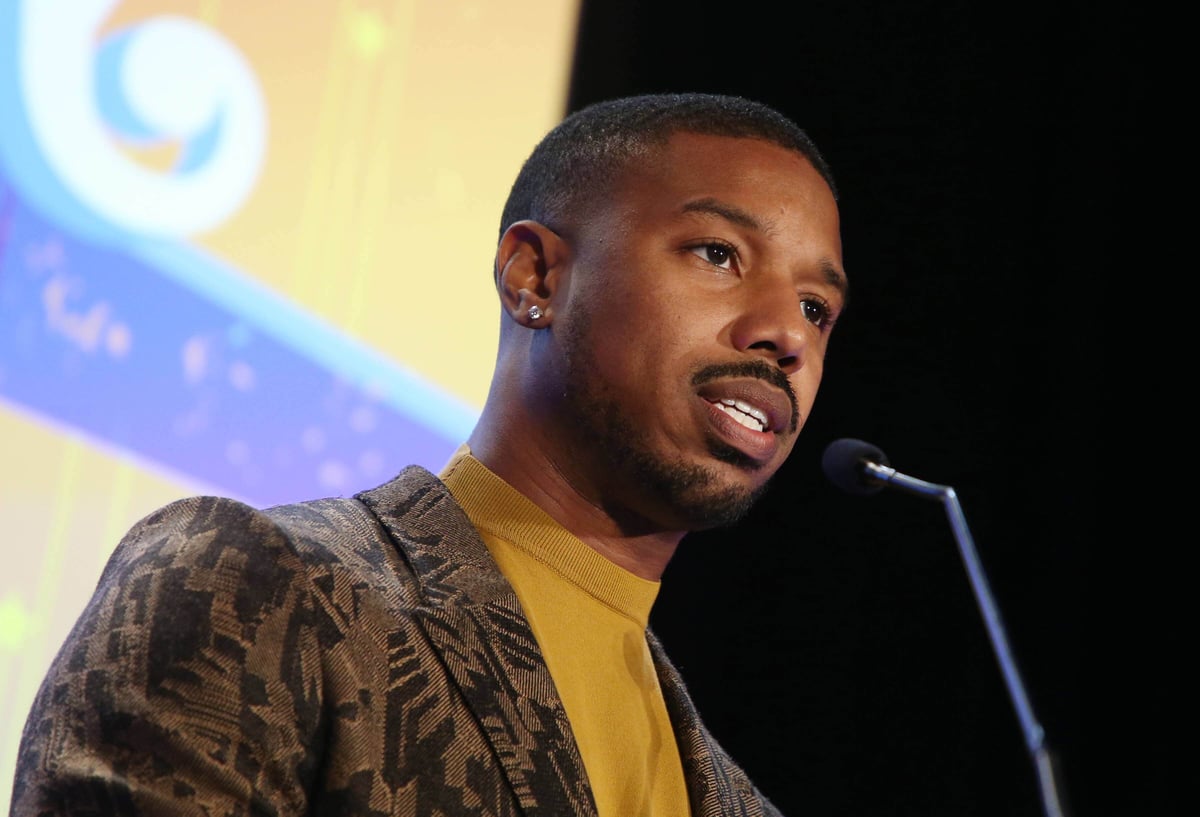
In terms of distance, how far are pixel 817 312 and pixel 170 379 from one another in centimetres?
138

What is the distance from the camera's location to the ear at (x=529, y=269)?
6.66ft

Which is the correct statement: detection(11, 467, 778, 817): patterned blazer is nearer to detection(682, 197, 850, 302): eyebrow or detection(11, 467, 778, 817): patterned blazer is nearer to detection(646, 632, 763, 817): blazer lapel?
detection(646, 632, 763, 817): blazer lapel

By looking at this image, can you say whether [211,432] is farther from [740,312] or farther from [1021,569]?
[1021,569]

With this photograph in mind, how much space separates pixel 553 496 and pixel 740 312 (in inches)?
14.3

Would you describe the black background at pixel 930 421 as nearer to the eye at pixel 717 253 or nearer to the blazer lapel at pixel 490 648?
the eye at pixel 717 253

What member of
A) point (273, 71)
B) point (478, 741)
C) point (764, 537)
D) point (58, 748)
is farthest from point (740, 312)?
point (764, 537)

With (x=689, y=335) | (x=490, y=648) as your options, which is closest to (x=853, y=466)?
(x=689, y=335)

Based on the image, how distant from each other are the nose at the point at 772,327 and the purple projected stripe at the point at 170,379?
1.36 metres

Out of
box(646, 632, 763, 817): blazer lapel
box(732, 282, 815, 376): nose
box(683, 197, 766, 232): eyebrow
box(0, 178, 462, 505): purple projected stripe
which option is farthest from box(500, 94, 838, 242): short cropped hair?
box(0, 178, 462, 505): purple projected stripe

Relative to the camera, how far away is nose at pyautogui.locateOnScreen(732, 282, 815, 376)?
6.23ft

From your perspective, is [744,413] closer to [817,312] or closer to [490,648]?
[817,312]

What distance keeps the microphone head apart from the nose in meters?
0.21

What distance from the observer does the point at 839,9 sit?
4.25 meters

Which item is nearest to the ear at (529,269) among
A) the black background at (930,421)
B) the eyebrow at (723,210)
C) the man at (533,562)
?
the man at (533,562)
